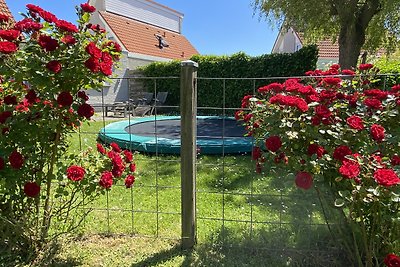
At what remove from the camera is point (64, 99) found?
1.96 metres

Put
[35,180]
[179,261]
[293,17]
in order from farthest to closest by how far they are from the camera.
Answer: [293,17] → [179,261] → [35,180]

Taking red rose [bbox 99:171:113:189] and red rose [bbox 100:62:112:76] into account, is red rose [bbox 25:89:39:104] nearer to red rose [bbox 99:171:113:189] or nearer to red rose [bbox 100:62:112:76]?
red rose [bbox 100:62:112:76]

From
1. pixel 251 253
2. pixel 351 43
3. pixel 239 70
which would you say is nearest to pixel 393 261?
pixel 251 253

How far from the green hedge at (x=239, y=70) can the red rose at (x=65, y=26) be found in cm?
872

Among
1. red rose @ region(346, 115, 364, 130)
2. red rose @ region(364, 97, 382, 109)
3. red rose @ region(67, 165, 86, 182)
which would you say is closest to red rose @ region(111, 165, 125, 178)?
red rose @ region(67, 165, 86, 182)

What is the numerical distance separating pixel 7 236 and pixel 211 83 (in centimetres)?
1074

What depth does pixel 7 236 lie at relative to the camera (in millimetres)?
2264

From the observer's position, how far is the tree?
8.41 metres

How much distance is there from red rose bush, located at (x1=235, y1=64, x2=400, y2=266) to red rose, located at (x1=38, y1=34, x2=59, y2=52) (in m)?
1.29

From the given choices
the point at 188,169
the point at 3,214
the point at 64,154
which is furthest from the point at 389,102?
the point at 3,214

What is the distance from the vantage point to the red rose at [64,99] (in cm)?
196

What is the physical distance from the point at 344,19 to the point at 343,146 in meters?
7.93

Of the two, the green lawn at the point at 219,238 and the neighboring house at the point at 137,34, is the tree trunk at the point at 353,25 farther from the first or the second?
the neighboring house at the point at 137,34

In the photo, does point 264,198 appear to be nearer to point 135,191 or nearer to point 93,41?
point 135,191
